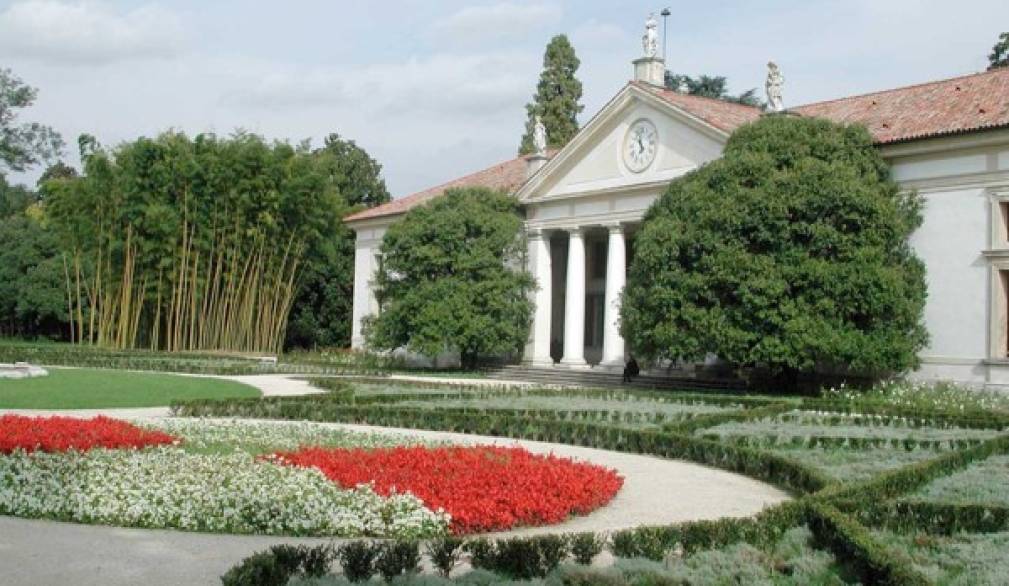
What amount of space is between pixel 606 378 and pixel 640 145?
7.42 metres

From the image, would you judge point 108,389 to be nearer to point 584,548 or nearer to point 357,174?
point 584,548

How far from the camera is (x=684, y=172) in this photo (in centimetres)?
3064

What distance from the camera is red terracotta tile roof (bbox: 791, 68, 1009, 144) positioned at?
82.1 ft

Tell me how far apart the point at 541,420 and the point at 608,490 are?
5.39m

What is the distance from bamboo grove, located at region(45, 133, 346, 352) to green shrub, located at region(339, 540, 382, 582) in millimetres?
35450

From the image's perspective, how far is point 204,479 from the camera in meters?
9.10

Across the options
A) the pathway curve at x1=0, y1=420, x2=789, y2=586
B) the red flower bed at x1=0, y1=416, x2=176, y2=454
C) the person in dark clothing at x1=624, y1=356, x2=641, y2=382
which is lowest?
the pathway curve at x1=0, y1=420, x2=789, y2=586

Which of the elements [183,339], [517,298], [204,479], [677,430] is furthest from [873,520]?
[183,339]

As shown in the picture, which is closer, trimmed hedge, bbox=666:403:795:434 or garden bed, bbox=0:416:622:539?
garden bed, bbox=0:416:622:539


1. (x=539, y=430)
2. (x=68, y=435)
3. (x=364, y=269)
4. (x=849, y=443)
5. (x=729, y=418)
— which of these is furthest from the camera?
(x=364, y=269)

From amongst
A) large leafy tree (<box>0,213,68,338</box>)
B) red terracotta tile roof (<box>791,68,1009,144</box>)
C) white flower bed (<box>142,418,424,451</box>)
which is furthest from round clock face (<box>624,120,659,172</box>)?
large leafy tree (<box>0,213,68,338</box>)

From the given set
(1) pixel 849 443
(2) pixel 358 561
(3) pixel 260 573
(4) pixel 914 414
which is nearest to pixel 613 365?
(4) pixel 914 414

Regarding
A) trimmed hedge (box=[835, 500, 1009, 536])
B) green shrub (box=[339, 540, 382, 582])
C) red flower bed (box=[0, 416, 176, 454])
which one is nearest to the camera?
green shrub (box=[339, 540, 382, 582])

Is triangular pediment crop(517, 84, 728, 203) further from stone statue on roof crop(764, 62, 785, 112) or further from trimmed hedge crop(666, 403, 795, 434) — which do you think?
trimmed hedge crop(666, 403, 795, 434)
